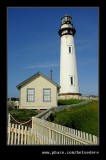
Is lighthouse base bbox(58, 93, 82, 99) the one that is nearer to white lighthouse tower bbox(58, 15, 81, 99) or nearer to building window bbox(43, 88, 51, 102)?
white lighthouse tower bbox(58, 15, 81, 99)

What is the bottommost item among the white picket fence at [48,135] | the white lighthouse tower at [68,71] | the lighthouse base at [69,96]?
the white picket fence at [48,135]

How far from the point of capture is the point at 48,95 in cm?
1938

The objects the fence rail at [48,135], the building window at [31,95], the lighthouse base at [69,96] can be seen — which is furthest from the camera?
the lighthouse base at [69,96]

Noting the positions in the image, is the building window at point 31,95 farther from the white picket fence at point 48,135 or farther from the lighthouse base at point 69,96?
the white picket fence at point 48,135

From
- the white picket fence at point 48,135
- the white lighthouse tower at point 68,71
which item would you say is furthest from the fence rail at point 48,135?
the white lighthouse tower at point 68,71

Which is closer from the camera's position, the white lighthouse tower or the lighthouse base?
the white lighthouse tower

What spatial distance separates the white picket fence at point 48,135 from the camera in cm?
528

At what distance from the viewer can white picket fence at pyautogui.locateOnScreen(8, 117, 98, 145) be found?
528cm

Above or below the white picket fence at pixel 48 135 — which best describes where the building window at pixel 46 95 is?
above

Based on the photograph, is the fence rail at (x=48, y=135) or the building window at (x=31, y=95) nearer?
the fence rail at (x=48, y=135)

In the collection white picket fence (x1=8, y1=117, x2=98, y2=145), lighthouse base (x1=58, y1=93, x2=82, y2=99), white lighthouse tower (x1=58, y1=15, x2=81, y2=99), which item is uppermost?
white lighthouse tower (x1=58, y1=15, x2=81, y2=99)

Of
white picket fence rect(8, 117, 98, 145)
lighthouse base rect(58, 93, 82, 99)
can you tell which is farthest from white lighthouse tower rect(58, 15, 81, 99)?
white picket fence rect(8, 117, 98, 145)
